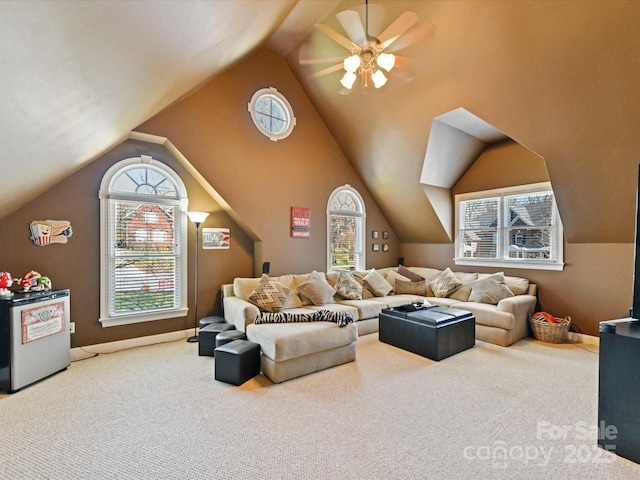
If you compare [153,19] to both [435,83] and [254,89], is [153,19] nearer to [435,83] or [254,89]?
[254,89]

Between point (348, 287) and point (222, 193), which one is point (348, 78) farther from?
point (348, 287)

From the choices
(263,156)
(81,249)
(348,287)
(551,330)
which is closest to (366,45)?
(263,156)

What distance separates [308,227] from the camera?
5559 mm

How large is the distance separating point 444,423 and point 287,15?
4.96 meters

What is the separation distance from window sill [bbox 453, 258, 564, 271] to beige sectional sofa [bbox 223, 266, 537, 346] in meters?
0.27

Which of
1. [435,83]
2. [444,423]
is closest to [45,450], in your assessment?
[444,423]

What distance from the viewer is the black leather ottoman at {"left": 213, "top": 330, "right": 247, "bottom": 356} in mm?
3412

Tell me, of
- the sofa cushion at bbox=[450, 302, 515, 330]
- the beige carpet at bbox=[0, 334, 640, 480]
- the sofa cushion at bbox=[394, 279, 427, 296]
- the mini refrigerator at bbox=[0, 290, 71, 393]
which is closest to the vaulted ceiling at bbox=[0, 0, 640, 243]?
the mini refrigerator at bbox=[0, 290, 71, 393]

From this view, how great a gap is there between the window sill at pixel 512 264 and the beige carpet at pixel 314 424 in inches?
63.6

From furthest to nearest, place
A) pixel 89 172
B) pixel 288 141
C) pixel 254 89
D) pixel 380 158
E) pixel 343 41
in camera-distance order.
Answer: pixel 380 158, pixel 288 141, pixel 254 89, pixel 89 172, pixel 343 41

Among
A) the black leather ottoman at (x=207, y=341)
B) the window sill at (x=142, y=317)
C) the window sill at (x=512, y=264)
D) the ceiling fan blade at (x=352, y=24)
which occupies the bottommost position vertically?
the black leather ottoman at (x=207, y=341)

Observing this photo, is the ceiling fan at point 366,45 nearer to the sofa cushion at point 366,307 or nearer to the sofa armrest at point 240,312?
the sofa armrest at point 240,312

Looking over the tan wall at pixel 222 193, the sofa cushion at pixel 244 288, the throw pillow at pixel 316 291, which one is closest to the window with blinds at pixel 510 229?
the tan wall at pixel 222 193

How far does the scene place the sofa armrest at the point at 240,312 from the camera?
11.9 feet
